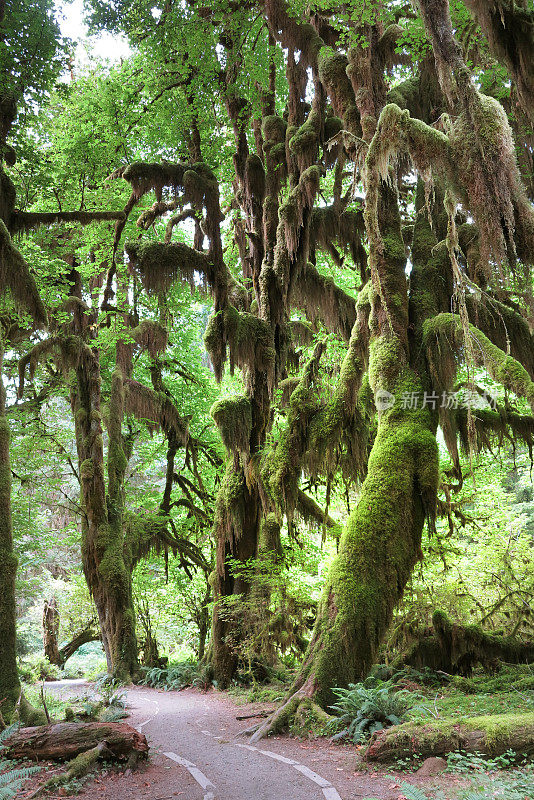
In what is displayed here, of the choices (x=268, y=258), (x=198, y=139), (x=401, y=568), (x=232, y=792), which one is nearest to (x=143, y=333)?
(x=268, y=258)

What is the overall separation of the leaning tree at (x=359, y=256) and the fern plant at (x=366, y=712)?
559 mm

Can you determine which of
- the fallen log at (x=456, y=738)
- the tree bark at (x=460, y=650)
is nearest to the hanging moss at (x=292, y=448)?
the tree bark at (x=460, y=650)

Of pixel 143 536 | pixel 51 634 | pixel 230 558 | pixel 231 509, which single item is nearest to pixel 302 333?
pixel 231 509

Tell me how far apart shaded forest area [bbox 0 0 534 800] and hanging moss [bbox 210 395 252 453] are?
0.05 metres

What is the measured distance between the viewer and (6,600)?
8.04 metres

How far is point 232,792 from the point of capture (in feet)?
17.8

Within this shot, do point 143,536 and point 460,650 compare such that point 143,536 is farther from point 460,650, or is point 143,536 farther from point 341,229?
point 341,229

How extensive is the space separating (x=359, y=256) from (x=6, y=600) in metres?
9.48

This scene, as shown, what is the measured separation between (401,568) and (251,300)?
8.78 meters

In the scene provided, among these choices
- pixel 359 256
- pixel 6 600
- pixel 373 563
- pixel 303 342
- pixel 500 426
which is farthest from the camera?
pixel 303 342

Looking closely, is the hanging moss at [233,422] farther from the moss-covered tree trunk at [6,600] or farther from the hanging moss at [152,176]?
the hanging moss at [152,176]

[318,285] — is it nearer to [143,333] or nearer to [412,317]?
[412,317]

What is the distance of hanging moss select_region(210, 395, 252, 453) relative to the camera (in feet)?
39.3

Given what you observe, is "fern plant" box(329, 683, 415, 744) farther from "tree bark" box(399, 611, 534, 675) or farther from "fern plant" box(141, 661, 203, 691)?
"fern plant" box(141, 661, 203, 691)
